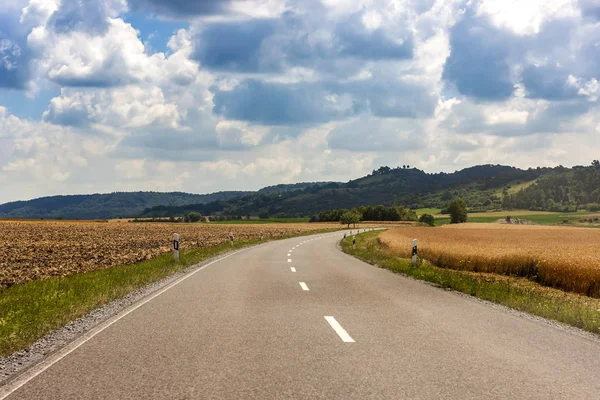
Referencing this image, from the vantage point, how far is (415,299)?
510 inches

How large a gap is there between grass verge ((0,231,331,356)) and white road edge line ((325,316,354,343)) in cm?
475

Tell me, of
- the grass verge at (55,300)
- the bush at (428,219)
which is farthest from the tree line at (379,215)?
the grass verge at (55,300)

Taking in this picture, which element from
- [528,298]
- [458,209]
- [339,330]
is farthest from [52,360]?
[458,209]

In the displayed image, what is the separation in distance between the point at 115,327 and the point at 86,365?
8.50 feet

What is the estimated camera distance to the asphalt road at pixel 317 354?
18.9 ft

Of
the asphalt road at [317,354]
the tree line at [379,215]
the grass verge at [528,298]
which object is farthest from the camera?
the tree line at [379,215]

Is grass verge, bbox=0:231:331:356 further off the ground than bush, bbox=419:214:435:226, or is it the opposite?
grass verge, bbox=0:231:331:356

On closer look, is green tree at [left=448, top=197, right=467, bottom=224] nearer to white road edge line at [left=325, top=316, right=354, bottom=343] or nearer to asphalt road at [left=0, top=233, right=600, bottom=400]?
asphalt road at [left=0, top=233, right=600, bottom=400]

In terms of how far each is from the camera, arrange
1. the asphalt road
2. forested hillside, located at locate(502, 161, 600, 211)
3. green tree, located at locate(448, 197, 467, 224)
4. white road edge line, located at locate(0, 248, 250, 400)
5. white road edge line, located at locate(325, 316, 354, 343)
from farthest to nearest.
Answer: forested hillside, located at locate(502, 161, 600, 211) < green tree, located at locate(448, 197, 467, 224) < white road edge line, located at locate(325, 316, 354, 343) < white road edge line, located at locate(0, 248, 250, 400) < the asphalt road

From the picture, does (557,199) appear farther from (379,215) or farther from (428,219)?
(379,215)

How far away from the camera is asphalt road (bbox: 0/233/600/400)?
227 inches

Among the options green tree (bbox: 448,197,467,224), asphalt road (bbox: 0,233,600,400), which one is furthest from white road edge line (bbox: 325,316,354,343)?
green tree (bbox: 448,197,467,224)

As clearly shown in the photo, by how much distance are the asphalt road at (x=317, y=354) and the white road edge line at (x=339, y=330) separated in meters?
0.03

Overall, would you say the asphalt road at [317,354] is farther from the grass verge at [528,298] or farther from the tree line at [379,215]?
the tree line at [379,215]
